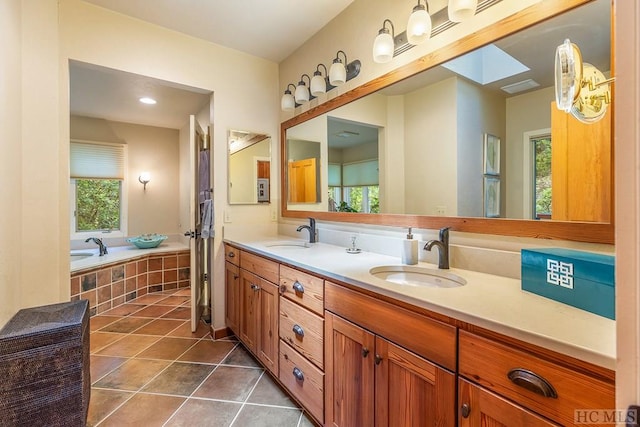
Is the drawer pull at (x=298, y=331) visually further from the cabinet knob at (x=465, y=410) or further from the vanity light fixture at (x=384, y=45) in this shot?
the vanity light fixture at (x=384, y=45)

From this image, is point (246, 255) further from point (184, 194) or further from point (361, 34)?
point (184, 194)

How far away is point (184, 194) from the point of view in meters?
4.67

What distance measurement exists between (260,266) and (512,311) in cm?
147

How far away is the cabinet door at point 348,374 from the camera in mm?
1146

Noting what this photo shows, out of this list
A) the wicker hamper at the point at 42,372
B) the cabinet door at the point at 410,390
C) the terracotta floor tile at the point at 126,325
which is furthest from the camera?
the terracotta floor tile at the point at 126,325

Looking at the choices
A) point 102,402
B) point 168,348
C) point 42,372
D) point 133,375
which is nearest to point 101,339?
point 168,348

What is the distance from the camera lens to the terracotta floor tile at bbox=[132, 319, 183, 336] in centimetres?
271

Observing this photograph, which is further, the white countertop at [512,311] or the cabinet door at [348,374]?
the cabinet door at [348,374]

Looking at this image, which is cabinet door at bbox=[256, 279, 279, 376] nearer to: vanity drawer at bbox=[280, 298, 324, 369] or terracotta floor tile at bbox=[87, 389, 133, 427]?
vanity drawer at bbox=[280, 298, 324, 369]

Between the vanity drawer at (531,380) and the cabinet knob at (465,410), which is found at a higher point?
the vanity drawer at (531,380)

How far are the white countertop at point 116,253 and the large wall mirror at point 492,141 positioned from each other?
2995 millimetres

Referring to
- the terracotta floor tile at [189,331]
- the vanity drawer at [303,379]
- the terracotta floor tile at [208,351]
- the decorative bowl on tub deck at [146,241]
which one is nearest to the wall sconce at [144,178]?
the decorative bowl on tub deck at [146,241]

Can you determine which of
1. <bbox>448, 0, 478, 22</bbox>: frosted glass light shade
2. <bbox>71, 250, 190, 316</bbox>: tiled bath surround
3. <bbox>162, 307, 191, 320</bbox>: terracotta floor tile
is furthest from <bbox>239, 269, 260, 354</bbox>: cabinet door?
<bbox>71, 250, 190, 316</bbox>: tiled bath surround

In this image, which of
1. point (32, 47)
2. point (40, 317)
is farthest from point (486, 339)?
point (32, 47)
